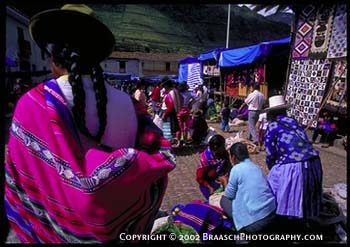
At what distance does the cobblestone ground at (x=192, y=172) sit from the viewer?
15.2ft

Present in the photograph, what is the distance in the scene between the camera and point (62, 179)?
4.63 feet

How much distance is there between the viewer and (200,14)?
266 feet

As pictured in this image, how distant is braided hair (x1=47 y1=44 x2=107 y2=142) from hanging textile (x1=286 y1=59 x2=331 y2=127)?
722cm

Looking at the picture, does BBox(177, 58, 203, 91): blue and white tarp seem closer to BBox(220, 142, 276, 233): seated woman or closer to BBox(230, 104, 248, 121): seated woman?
BBox(230, 104, 248, 121): seated woman

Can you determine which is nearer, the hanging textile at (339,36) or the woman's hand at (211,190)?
the woman's hand at (211,190)

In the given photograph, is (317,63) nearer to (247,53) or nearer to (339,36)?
(339,36)

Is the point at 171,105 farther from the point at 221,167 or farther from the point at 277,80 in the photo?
the point at 277,80

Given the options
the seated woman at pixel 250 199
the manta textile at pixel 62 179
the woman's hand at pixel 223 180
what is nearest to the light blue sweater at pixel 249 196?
the seated woman at pixel 250 199

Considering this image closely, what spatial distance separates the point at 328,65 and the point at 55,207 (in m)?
7.96

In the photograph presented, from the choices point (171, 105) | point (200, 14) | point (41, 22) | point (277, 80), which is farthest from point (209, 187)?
point (200, 14)

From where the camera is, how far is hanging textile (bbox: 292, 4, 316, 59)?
855 cm

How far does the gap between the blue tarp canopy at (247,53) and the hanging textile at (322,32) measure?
2.38 meters

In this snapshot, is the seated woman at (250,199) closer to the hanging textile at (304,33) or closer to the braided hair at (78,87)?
the braided hair at (78,87)

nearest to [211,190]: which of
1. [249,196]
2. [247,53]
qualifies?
[249,196]
